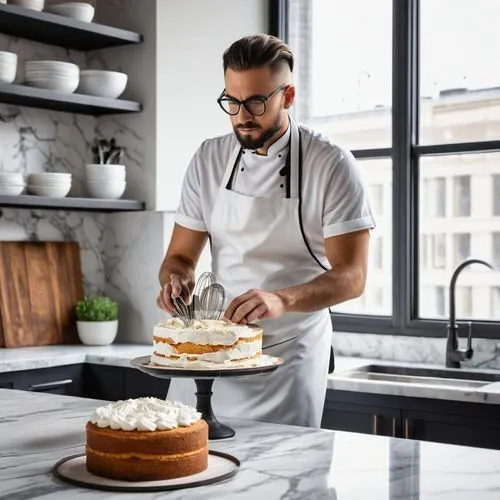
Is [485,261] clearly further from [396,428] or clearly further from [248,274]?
[248,274]

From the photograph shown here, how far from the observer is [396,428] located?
3.14 metres

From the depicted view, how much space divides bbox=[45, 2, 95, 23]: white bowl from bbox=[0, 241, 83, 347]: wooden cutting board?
0.95 m

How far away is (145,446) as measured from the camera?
1489 millimetres

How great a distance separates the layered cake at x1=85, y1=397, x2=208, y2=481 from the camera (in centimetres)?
149

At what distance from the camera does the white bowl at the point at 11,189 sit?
11.8 feet

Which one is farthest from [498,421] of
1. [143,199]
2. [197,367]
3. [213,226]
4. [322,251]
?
[143,199]

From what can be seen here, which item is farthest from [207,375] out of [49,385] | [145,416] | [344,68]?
[344,68]

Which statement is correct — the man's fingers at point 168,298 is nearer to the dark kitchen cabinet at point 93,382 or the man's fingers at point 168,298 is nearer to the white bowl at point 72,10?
the dark kitchen cabinet at point 93,382

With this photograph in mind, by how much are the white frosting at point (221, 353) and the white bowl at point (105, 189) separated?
2.07 m

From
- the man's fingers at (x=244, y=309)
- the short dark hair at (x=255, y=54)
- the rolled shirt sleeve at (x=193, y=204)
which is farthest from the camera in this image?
the rolled shirt sleeve at (x=193, y=204)

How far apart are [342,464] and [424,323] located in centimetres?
238

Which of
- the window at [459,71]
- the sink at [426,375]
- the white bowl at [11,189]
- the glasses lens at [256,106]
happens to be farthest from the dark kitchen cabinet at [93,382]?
the window at [459,71]

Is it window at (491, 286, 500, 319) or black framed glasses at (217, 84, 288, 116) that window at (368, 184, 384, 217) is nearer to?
window at (491, 286, 500, 319)

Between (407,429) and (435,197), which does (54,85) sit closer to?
(435,197)
